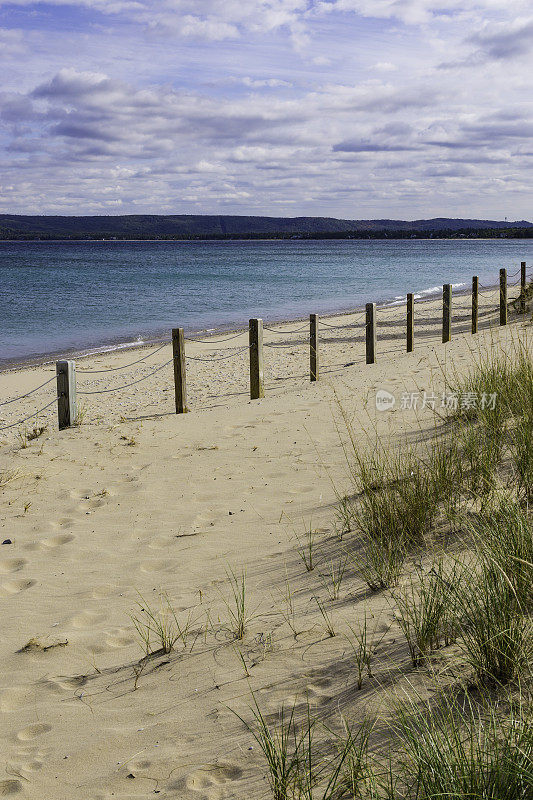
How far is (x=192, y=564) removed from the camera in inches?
183

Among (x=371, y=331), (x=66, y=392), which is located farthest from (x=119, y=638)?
(x=371, y=331)

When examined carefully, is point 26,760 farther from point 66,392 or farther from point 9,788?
point 66,392

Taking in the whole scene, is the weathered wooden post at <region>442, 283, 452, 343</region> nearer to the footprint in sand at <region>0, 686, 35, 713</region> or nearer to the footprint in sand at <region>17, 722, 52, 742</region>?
the footprint in sand at <region>0, 686, 35, 713</region>

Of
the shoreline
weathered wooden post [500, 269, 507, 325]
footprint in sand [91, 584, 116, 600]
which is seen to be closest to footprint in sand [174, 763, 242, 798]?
footprint in sand [91, 584, 116, 600]

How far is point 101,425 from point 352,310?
2062 centimetres

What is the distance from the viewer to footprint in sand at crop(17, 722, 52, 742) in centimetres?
296

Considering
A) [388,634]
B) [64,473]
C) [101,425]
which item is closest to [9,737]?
[388,634]

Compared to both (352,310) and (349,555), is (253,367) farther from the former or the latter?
(352,310)

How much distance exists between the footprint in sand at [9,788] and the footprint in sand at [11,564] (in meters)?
2.25

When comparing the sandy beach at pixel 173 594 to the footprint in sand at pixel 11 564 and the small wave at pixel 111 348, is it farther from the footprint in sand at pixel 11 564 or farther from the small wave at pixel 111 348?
the small wave at pixel 111 348

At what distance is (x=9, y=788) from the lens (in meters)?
2.64

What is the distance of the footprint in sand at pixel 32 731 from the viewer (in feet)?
9.70

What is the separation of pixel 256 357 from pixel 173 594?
5883 mm

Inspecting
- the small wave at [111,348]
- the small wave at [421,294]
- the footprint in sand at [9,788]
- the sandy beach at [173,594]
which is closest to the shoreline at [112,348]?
the small wave at [111,348]
